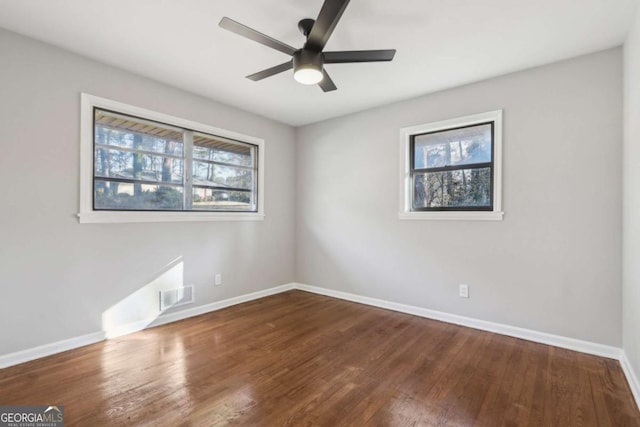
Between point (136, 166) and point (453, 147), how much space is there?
347cm

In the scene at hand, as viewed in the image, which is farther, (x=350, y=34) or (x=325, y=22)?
(x=350, y=34)

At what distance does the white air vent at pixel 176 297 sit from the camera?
3297 millimetres

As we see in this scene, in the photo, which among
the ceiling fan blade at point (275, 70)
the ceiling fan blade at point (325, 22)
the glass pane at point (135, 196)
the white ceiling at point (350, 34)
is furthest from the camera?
the glass pane at point (135, 196)

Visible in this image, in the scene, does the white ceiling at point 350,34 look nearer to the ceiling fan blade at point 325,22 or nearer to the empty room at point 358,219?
the empty room at point 358,219

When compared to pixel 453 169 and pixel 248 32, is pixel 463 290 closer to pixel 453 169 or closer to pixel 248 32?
pixel 453 169

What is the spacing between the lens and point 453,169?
3.46m

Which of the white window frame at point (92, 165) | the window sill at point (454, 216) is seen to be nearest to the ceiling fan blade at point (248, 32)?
the white window frame at point (92, 165)

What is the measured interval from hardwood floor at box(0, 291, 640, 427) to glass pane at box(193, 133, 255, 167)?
2046mm

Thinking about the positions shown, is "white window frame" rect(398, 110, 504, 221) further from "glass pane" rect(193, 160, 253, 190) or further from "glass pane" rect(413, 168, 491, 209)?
"glass pane" rect(193, 160, 253, 190)

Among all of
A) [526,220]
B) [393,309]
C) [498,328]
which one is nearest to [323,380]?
[393,309]

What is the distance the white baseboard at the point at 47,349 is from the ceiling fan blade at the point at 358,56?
3.16 metres

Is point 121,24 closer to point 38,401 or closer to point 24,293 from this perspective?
point 24,293

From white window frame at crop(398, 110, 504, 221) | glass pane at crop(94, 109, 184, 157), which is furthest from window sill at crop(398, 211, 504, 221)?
glass pane at crop(94, 109, 184, 157)

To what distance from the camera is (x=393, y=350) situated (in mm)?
2695
